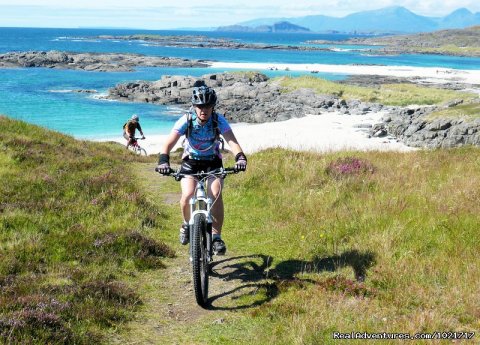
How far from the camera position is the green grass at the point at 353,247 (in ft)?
18.7

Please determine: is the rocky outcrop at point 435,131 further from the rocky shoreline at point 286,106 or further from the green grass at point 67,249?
the green grass at point 67,249

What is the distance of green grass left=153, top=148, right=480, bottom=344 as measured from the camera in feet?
18.7

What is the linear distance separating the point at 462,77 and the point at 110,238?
356 ft

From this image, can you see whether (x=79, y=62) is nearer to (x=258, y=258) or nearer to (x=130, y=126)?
(x=130, y=126)

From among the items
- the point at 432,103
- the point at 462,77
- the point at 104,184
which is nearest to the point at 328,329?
the point at 104,184

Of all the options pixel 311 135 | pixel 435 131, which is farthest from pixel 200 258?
pixel 311 135

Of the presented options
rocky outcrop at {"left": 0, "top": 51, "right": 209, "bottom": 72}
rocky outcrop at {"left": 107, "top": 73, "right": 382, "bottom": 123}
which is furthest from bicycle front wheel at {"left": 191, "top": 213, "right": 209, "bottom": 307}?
rocky outcrop at {"left": 0, "top": 51, "right": 209, "bottom": 72}

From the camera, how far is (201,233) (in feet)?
21.1

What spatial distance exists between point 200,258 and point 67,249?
9.14 ft

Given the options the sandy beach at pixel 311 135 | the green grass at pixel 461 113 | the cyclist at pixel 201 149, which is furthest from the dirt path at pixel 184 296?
the green grass at pixel 461 113

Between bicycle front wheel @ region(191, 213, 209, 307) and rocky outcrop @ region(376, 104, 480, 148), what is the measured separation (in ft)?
94.3

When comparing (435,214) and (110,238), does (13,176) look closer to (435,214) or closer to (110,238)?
(110,238)

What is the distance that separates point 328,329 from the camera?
5.43 metres

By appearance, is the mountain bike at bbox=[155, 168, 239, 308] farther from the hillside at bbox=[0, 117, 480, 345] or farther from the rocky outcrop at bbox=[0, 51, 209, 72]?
the rocky outcrop at bbox=[0, 51, 209, 72]
